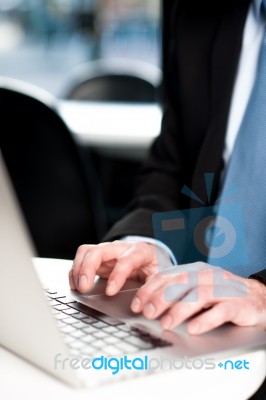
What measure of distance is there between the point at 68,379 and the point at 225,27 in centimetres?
99

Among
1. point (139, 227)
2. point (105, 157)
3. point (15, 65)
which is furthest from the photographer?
point (15, 65)

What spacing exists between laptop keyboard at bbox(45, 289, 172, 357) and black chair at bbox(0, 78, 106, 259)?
3.54ft

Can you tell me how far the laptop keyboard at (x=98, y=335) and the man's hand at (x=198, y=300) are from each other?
3 cm

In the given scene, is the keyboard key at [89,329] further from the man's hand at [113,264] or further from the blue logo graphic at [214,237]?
the blue logo graphic at [214,237]

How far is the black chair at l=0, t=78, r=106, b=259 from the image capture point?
6.29 feet

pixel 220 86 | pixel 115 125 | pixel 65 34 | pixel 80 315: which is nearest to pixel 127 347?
pixel 80 315

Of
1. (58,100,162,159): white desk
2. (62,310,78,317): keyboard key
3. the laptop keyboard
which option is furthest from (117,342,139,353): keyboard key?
(58,100,162,159): white desk

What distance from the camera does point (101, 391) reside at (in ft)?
2.17

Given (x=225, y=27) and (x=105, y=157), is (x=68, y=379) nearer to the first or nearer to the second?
(x=225, y=27)

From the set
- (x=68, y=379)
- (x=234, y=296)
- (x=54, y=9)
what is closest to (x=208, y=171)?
(x=234, y=296)

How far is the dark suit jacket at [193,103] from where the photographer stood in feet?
4.74

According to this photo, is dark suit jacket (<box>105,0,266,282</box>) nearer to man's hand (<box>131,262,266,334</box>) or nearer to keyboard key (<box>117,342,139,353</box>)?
man's hand (<box>131,262,266,334</box>)

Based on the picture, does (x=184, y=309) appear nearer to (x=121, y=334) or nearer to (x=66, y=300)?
(x=121, y=334)

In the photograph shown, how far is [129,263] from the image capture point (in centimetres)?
97
